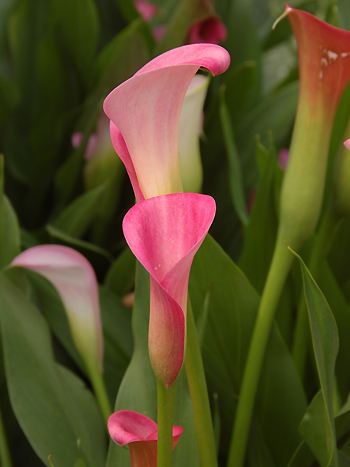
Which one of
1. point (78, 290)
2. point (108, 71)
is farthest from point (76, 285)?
point (108, 71)

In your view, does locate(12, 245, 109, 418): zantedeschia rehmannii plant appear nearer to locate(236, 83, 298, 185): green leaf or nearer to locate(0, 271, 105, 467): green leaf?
locate(0, 271, 105, 467): green leaf

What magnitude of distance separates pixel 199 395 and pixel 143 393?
0.14 feet

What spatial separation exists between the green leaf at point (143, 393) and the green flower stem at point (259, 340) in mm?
21

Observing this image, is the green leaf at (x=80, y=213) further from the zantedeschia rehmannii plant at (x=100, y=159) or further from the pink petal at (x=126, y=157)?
the pink petal at (x=126, y=157)

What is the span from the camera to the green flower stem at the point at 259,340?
29cm

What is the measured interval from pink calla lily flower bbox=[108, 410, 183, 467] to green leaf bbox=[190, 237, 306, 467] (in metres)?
0.08

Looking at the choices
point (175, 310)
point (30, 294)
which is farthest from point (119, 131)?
point (30, 294)

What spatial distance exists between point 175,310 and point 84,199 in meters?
0.26

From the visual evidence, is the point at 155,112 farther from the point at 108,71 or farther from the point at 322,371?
the point at 108,71

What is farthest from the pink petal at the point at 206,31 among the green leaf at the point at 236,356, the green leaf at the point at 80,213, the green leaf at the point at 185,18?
the green leaf at the point at 236,356

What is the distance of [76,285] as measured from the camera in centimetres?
33

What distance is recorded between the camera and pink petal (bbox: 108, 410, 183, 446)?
9.1 inches

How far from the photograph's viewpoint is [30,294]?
1.29 ft

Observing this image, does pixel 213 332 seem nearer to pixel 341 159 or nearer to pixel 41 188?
pixel 341 159
